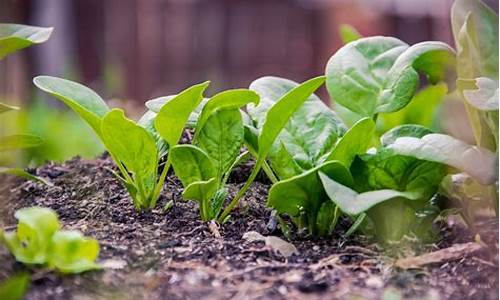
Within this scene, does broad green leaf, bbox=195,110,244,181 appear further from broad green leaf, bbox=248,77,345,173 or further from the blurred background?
the blurred background

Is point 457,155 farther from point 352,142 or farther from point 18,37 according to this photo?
point 18,37

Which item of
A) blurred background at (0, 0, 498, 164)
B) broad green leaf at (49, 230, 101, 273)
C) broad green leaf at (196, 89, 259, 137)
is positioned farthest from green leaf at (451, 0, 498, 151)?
blurred background at (0, 0, 498, 164)

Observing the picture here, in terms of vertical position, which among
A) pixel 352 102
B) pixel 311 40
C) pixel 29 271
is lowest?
pixel 311 40

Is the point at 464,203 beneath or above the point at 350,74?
beneath

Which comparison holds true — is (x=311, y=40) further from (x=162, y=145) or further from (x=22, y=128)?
(x=162, y=145)

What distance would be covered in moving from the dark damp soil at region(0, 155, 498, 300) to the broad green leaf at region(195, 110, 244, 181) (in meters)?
0.12

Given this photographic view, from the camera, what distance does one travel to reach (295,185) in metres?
1.19

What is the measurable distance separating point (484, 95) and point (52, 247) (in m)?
0.71

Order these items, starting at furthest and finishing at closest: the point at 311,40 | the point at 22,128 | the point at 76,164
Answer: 1. the point at 311,40
2. the point at 22,128
3. the point at 76,164

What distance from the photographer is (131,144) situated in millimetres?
1258

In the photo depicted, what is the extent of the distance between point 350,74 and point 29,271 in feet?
2.37

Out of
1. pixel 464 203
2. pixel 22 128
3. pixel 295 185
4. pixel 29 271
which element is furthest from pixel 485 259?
pixel 22 128

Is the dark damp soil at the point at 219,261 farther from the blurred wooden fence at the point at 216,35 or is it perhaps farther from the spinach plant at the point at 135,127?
the blurred wooden fence at the point at 216,35

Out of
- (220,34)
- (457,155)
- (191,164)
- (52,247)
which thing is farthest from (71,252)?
(220,34)
